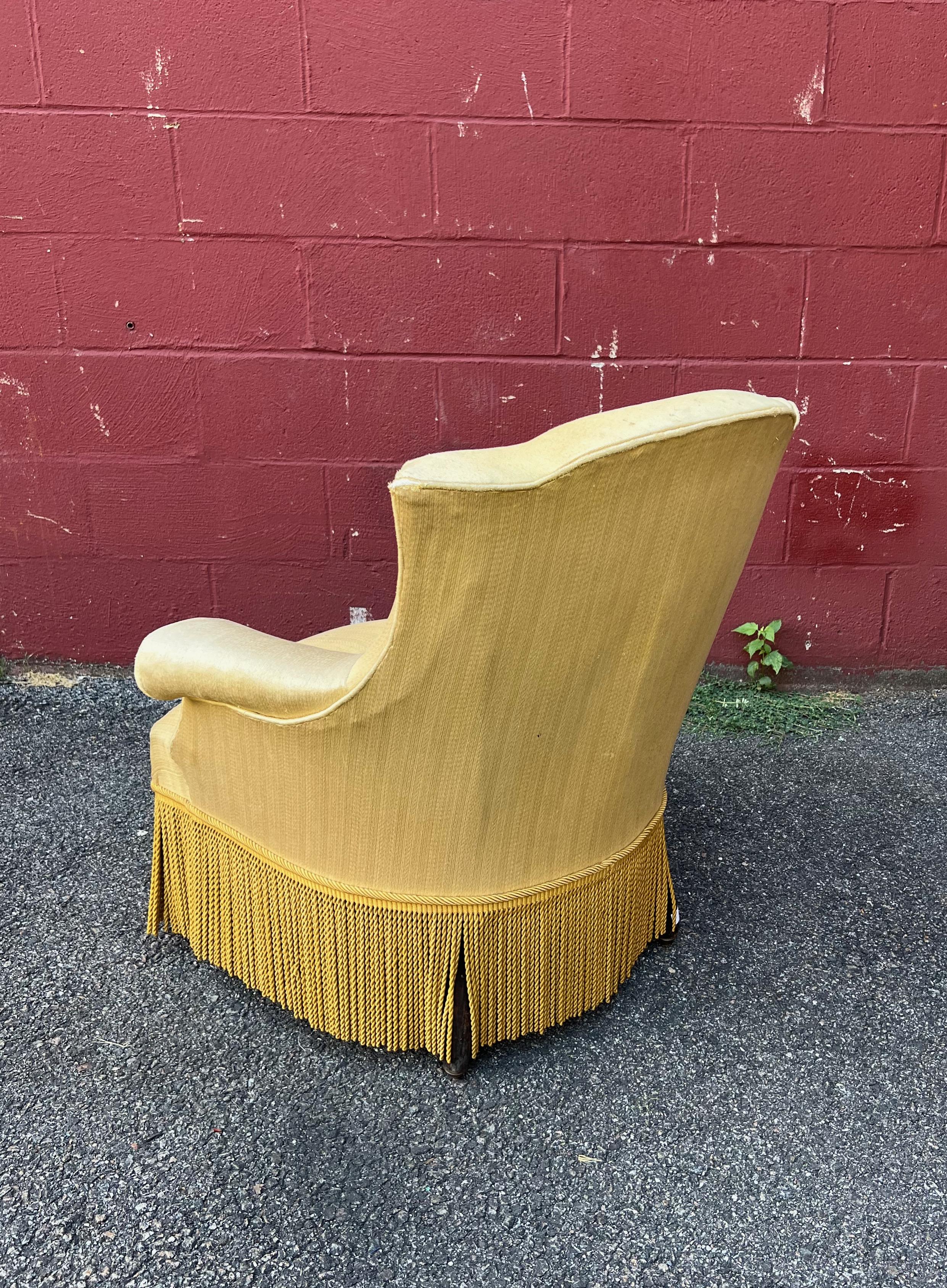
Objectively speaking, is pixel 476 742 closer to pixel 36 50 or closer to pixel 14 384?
pixel 14 384

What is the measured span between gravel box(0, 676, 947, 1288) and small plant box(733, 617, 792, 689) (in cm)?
78

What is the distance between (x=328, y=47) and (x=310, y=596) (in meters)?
1.34

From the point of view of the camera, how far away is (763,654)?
2.77 meters

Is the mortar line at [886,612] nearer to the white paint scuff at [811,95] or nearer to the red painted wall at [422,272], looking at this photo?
the red painted wall at [422,272]

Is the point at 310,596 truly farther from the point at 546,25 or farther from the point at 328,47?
the point at 546,25

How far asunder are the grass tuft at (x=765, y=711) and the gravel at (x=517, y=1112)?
0.56m

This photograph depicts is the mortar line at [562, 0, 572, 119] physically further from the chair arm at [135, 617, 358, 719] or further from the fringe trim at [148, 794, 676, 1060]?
the fringe trim at [148, 794, 676, 1060]

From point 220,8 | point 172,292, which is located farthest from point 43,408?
point 220,8

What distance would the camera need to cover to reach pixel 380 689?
125 cm

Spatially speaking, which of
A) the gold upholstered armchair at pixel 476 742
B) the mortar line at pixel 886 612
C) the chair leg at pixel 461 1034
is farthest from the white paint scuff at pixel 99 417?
the mortar line at pixel 886 612

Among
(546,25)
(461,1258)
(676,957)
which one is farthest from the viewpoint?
(546,25)

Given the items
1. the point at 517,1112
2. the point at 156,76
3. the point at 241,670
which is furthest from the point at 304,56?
the point at 517,1112

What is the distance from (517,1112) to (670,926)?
0.49 m

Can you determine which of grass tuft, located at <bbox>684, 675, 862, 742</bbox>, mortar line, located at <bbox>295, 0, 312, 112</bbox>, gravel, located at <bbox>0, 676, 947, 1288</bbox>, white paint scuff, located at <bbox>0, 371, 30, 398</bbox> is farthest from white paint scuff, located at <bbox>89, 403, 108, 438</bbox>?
grass tuft, located at <bbox>684, 675, 862, 742</bbox>
